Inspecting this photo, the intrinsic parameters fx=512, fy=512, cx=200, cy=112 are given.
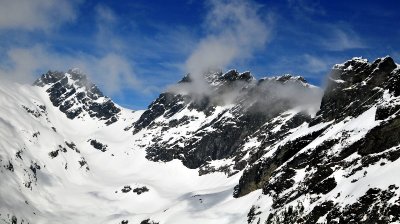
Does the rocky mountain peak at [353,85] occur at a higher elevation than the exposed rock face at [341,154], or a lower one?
higher

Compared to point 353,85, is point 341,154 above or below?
below

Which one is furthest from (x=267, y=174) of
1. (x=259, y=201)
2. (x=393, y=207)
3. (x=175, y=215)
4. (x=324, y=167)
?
(x=393, y=207)

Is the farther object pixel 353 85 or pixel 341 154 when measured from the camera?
Result: pixel 353 85

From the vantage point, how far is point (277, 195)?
112 meters

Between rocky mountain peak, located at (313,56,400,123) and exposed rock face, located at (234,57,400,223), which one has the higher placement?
rocky mountain peak, located at (313,56,400,123)

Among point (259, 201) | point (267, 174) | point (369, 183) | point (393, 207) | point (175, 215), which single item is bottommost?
point (393, 207)

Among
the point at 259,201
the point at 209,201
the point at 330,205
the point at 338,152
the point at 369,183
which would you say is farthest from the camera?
the point at 209,201

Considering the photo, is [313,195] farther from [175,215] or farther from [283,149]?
[175,215]

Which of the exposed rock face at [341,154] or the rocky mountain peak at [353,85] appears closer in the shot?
the exposed rock face at [341,154]

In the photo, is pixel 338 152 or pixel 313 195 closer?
pixel 313 195

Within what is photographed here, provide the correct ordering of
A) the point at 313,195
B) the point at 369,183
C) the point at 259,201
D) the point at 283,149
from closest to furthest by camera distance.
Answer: the point at 369,183 → the point at 313,195 → the point at 259,201 → the point at 283,149

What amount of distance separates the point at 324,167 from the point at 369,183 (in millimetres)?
23147

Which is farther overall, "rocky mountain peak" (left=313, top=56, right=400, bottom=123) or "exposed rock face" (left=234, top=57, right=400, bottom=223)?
"rocky mountain peak" (left=313, top=56, right=400, bottom=123)

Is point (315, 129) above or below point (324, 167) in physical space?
above
